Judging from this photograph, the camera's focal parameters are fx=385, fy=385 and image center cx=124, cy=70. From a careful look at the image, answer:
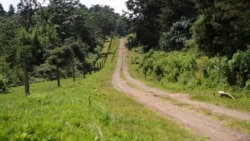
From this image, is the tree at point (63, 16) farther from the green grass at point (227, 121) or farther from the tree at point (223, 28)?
the green grass at point (227, 121)

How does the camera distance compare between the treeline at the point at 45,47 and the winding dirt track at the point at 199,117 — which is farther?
the treeline at the point at 45,47

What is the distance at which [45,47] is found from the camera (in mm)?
79938

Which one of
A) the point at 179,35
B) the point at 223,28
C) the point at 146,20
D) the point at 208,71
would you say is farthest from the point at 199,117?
the point at 146,20

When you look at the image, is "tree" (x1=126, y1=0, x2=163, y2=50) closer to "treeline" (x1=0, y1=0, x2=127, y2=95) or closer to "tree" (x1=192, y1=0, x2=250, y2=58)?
"treeline" (x1=0, y1=0, x2=127, y2=95)

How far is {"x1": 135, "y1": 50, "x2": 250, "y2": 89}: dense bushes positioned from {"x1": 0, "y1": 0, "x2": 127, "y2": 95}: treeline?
1542 centimetres

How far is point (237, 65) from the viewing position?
25.9 meters

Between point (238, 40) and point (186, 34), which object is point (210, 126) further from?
point (186, 34)

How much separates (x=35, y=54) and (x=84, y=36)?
3768 centimetres

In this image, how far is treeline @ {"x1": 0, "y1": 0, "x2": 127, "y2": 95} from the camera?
167 feet

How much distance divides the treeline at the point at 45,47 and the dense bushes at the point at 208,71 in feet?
50.6

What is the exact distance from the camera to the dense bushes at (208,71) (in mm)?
25562

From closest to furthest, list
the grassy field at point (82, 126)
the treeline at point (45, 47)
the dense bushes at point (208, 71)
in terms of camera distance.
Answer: the grassy field at point (82, 126) → the dense bushes at point (208, 71) → the treeline at point (45, 47)

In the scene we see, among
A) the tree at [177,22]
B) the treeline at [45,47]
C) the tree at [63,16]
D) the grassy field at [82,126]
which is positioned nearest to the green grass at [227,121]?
the grassy field at [82,126]

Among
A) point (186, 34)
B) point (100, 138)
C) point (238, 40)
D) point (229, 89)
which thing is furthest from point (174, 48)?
point (100, 138)
